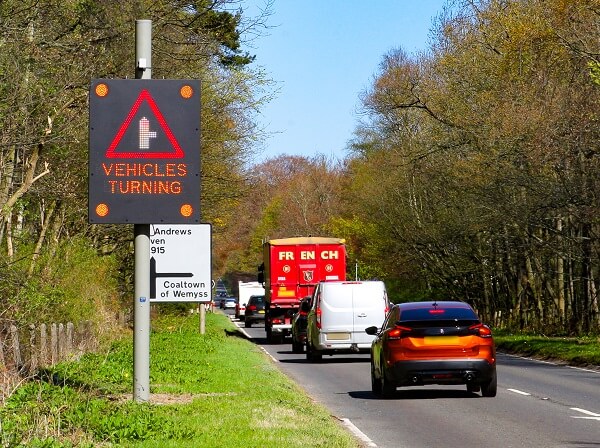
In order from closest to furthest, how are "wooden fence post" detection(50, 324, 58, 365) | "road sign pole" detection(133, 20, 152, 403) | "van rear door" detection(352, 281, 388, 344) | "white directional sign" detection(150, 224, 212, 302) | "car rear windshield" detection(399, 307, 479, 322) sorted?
1. "road sign pole" detection(133, 20, 152, 403)
2. "white directional sign" detection(150, 224, 212, 302)
3. "car rear windshield" detection(399, 307, 479, 322)
4. "wooden fence post" detection(50, 324, 58, 365)
5. "van rear door" detection(352, 281, 388, 344)

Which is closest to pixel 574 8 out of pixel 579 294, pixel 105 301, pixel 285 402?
pixel 579 294

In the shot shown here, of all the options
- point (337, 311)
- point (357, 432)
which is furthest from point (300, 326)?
point (357, 432)

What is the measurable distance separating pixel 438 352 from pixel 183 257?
13.8 ft

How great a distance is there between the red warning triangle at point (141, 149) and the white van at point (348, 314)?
59.4 ft

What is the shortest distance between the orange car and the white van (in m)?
11.2

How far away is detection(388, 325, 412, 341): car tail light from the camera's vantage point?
1938 cm

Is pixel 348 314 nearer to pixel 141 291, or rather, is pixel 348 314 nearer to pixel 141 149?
pixel 141 291

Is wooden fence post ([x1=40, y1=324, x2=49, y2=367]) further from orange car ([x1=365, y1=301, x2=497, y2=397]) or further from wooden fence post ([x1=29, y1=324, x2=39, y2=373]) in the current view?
orange car ([x1=365, y1=301, x2=497, y2=397])

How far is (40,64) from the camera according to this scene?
20.7 metres

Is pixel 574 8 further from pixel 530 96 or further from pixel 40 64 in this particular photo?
pixel 40 64

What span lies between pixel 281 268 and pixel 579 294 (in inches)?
426

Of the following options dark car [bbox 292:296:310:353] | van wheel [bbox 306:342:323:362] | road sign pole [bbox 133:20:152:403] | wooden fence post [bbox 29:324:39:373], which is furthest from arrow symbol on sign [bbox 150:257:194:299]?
dark car [bbox 292:296:310:353]

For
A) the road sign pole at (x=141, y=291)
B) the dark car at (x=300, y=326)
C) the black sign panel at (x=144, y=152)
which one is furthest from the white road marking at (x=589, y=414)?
the dark car at (x=300, y=326)

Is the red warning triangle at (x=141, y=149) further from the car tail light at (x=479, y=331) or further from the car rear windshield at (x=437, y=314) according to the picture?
the car tail light at (x=479, y=331)
